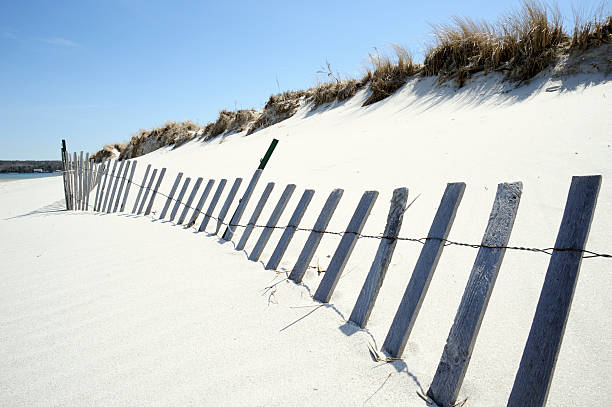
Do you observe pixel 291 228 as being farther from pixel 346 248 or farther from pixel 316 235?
pixel 346 248

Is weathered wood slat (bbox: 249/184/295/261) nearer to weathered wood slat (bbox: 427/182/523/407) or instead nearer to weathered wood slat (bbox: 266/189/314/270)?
weathered wood slat (bbox: 266/189/314/270)

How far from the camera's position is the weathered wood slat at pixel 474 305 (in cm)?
143

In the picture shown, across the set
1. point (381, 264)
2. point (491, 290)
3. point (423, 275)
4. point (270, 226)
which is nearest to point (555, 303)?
point (491, 290)

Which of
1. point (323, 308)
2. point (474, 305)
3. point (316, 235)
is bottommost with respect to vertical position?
point (323, 308)

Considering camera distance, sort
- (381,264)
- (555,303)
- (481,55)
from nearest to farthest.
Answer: (555,303) → (381,264) → (481,55)

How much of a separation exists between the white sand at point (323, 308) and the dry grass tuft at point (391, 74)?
3.77 meters

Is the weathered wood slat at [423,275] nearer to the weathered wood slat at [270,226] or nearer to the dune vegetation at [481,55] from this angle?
the weathered wood slat at [270,226]

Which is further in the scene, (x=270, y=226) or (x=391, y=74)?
(x=391, y=74)

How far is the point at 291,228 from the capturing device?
→ 2.93 meters

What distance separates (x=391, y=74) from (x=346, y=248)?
305 inches

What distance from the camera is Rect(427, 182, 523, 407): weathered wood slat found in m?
1.43

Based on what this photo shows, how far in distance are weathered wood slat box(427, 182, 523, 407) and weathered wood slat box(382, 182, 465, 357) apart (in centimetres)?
19

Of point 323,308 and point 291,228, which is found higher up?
point 291,228

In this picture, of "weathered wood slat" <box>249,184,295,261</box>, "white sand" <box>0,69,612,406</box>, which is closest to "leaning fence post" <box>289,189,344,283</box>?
"white sand" <box>0,69,612,406</box>
